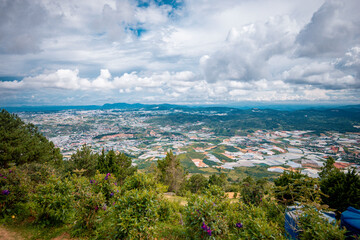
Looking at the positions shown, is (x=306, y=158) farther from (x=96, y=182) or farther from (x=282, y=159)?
(x=96, y=182)

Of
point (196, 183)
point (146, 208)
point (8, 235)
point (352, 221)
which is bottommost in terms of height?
point (196, 183)

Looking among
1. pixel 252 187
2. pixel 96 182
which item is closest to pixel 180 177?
pixel 252 187

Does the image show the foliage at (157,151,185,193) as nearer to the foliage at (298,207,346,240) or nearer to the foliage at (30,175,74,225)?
the foliage at (30,175,74,225)

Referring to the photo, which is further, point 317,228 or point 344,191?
point 344,191

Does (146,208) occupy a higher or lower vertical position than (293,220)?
higher

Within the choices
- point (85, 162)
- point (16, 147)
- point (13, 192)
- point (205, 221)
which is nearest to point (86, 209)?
point (13, 192)

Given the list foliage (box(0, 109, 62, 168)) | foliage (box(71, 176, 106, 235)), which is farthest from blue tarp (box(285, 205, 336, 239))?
foliage (box(0, 109, 62, 168))

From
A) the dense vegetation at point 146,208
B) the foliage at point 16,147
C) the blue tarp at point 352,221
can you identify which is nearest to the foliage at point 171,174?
the dense vegetation at point 146,208

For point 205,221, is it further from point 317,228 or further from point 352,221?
point 352,221
